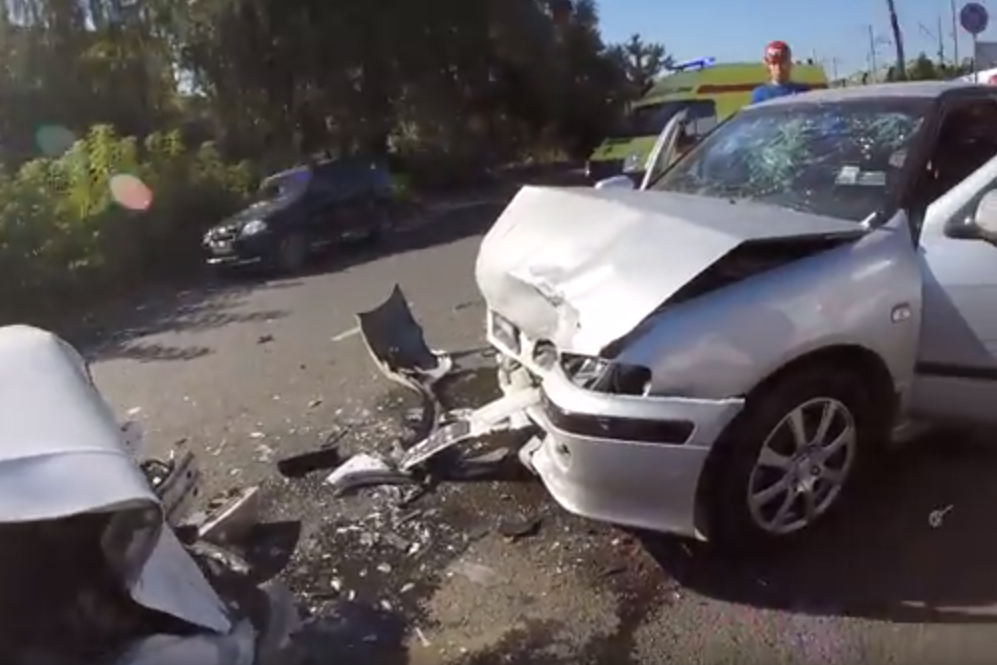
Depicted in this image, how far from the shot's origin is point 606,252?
4.22 metres

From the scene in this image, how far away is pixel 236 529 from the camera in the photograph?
13.2ft

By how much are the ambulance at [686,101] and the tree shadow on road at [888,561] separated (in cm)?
1169

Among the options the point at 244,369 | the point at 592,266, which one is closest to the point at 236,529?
the point at 592,266

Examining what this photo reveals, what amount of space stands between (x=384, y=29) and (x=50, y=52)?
756cm

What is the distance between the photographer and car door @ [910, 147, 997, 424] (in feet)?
13.9

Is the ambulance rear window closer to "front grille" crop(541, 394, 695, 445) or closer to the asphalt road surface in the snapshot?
the asphalt road surface

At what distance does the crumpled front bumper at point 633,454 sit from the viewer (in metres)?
3.74

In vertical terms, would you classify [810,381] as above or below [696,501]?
above

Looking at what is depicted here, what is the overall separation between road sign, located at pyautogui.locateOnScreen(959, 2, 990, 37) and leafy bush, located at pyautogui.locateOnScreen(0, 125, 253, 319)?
12.1 m

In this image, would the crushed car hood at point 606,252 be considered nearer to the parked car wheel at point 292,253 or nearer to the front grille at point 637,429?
the front grille at point 637,429

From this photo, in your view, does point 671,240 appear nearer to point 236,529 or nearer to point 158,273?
point 236,529

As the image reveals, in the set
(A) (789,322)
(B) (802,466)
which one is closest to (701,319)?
(A) (789,322)

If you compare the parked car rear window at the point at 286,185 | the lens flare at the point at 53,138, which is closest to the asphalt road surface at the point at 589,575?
the parked car rear window at the point at 286,185

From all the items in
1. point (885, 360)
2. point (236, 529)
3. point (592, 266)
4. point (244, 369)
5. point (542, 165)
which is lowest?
point (542, 165)
